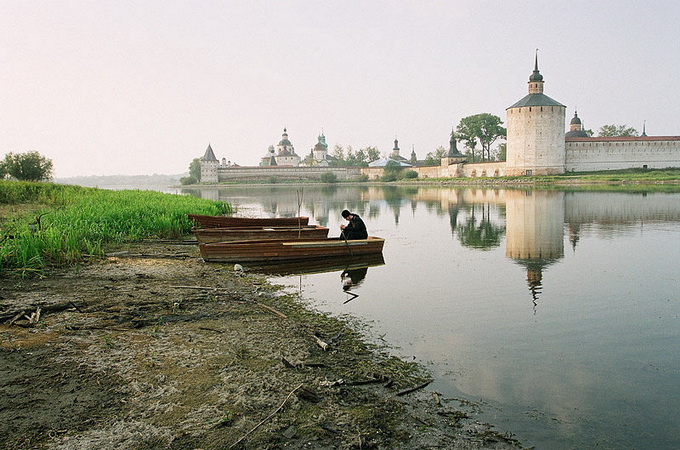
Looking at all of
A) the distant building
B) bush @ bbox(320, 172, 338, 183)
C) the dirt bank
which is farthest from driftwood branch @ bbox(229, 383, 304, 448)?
the distant building

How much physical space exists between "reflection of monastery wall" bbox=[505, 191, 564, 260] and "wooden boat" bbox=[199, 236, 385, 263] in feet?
12.3

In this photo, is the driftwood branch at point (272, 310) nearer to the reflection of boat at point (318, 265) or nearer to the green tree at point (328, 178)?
the reflection of boat at point (318, 265)

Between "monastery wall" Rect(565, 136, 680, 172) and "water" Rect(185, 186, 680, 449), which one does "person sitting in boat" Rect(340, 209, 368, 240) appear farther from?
"monastery wall" Rect(565, 136, 680, 172)

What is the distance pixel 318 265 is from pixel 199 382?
593cm

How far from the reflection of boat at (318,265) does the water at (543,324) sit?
0.96 feet

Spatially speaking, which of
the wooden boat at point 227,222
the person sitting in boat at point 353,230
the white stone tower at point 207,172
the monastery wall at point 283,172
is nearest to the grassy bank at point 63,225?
the wooden boat at point 227,222

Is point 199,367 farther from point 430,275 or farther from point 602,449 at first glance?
point 430,275

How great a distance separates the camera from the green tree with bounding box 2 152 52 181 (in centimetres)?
2803

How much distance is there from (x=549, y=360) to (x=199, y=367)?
3203 millimetres

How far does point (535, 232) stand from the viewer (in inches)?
Answer: 594

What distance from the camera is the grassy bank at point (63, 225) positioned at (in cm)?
734

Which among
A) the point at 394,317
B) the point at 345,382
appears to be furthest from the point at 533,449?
the point at 394,317

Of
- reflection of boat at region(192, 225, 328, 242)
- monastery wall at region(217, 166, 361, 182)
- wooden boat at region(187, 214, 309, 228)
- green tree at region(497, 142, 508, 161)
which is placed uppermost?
green tree at region(497, 142, 508, 161)

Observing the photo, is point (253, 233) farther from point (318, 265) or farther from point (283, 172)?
point (283, 172)
